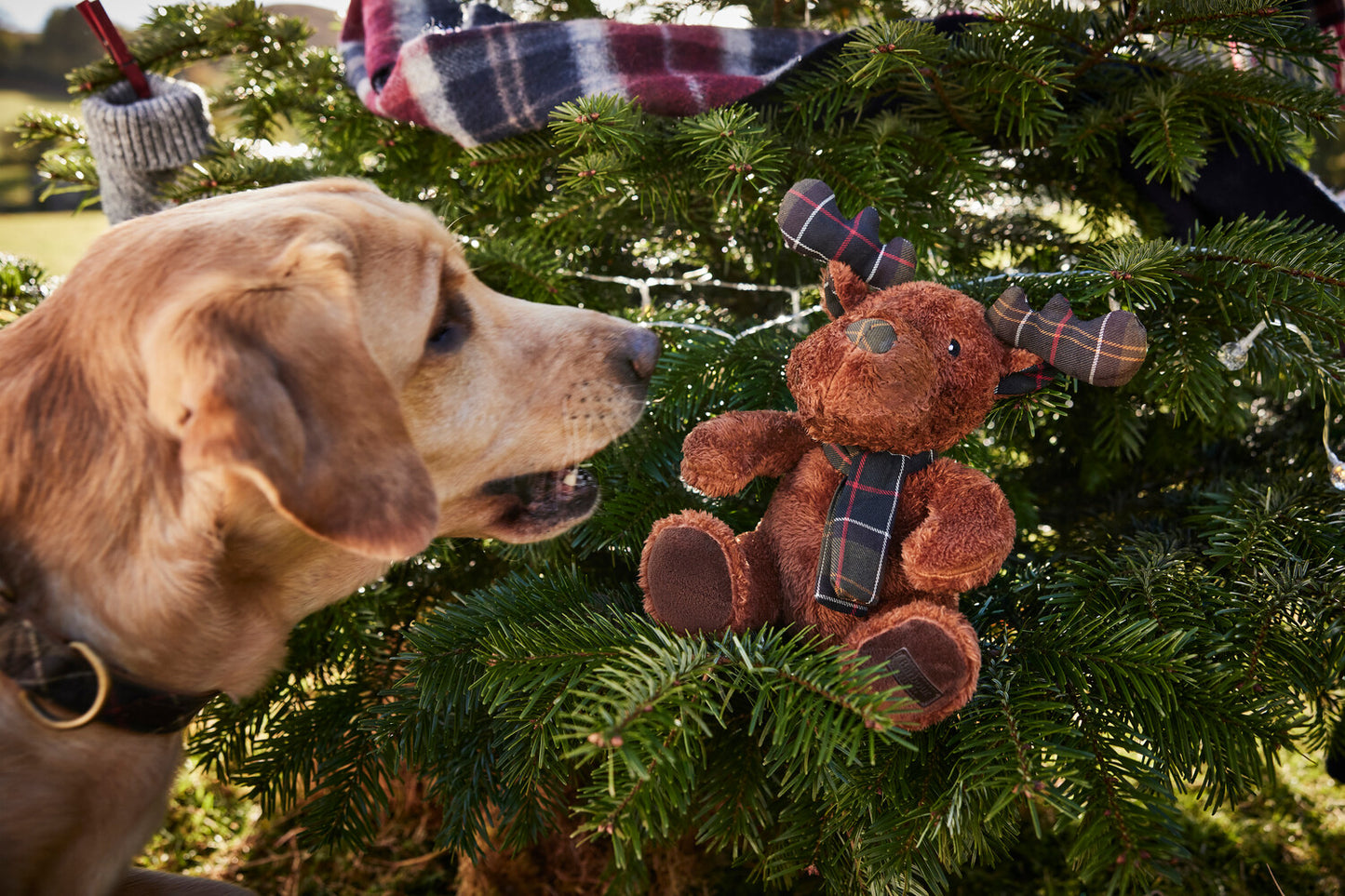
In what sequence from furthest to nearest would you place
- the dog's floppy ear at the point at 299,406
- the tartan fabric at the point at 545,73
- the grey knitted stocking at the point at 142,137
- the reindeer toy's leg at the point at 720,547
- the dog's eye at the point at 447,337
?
the grey knitted stocking at the point at 142,137
the tartan fabric at the point at 545,73
the dog's eye at the point at 447,337
the reindeer toy's leg at the point at 720,547
the dog's floppy ear at the point at 299,406

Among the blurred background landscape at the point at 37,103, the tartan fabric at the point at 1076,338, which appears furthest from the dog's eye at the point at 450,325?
the blurred background landscape at the point at 37,103

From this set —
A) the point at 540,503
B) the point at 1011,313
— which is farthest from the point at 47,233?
the point at 1011,313

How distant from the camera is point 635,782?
2.18 ft

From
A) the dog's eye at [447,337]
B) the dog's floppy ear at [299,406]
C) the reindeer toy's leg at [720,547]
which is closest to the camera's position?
the dog's floppy ear at [299,406]

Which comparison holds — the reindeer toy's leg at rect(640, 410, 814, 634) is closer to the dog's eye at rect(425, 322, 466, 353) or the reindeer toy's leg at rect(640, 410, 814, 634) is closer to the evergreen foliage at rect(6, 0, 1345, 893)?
the evergreen foliage at rect(6, 0, 1345, 893)

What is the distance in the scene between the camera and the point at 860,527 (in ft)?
2.60

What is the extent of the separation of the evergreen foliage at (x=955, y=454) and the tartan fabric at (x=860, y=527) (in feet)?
0.24

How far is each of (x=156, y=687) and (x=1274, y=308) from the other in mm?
1311

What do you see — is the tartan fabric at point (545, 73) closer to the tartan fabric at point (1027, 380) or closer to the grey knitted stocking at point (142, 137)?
the grey knitted stocking at point (142, 137)

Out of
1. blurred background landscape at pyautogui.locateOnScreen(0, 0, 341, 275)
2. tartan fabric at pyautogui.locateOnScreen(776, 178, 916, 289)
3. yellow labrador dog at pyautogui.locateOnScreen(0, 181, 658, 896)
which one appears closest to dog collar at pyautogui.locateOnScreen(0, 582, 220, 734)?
yellow labrador dog at pyautogui.locateOnScreen(0, 181, 658, 896)

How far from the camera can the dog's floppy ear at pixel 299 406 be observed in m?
0.68

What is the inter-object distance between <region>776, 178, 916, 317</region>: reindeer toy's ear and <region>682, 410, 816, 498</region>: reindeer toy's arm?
15 cm

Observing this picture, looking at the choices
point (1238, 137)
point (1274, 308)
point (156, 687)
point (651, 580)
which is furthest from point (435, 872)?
point (1238, 137)

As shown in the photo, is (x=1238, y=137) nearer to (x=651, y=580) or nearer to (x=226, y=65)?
(x=651, y=580)
